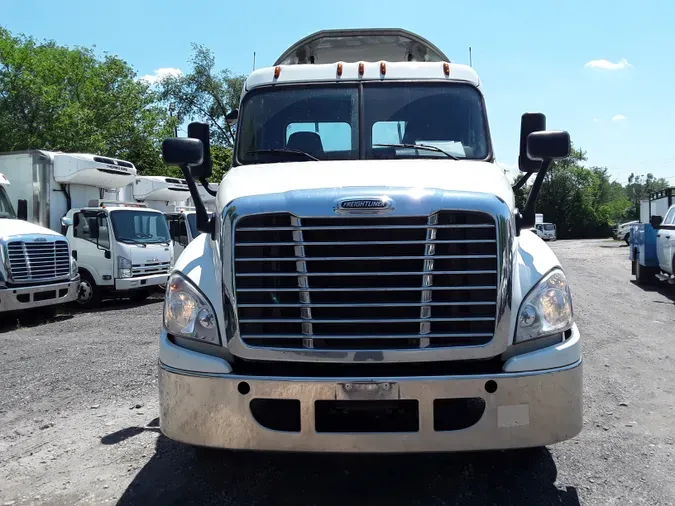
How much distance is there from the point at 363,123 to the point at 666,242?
11.2 metres

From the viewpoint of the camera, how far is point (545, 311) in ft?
11.3

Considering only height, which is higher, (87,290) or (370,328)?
(370,328)

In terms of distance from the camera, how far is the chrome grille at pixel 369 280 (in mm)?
3375

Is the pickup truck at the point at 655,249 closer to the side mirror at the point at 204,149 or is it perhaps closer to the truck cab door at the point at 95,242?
the side mirror at the point at 204,149

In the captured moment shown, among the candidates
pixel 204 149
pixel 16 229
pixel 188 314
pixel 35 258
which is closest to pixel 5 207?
pixel 16 229

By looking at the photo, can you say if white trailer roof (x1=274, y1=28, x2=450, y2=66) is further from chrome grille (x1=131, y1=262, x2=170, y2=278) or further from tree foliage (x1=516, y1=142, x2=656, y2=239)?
tree foliage (x1=516, y1=142, x2=656, y2=239)

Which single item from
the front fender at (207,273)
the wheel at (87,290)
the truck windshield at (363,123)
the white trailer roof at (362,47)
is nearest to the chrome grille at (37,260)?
the wheel at (87,290)

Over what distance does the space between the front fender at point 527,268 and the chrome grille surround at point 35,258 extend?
9482mm

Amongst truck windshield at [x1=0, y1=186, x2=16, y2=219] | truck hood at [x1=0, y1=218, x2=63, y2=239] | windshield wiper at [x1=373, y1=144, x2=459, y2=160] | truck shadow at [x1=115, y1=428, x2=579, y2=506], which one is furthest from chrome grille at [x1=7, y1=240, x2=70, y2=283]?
windshield wiper at [x1=373, y1=144, x2=459, y2=160]

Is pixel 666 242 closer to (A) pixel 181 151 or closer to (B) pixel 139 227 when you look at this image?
(B) pixel 139 227

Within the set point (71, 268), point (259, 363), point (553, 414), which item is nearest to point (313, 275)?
point (259, 363)

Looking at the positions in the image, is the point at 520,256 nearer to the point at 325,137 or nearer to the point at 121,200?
Result: the point at 325,137

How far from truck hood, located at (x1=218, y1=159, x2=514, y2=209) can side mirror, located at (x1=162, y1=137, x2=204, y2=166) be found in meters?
0.29

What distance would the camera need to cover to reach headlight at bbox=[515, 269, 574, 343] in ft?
11.2
